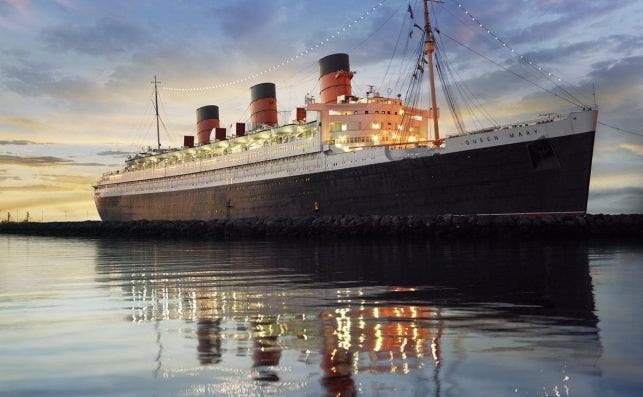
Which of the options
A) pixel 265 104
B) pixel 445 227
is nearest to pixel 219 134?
pixel 265 104

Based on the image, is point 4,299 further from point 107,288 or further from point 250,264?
point 250,264

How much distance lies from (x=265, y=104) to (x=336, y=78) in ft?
37.9

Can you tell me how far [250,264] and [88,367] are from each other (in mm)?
12984

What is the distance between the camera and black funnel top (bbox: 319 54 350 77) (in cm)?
4247

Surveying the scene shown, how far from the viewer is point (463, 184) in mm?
30688

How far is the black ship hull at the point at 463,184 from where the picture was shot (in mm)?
28422

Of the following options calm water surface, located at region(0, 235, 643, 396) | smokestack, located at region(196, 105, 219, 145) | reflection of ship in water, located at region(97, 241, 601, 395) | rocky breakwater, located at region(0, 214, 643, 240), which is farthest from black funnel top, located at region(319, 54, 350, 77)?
calm water surface, located at region(0, 235, 643, 396)

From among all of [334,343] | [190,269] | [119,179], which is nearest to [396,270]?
[190,269]

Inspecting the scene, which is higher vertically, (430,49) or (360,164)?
(430,49)

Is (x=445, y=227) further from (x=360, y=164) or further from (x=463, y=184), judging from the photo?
(x=360, y=164)

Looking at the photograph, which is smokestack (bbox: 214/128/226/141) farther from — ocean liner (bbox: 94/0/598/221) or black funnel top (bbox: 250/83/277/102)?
black funnel top (bbox: 250/83/277/102)

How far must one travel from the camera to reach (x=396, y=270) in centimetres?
1551

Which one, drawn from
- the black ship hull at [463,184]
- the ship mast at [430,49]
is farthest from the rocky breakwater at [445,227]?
the ship mast at [430,49]

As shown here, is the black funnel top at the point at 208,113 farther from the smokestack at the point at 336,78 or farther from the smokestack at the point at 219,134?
the smokestack at the point at 336,78
